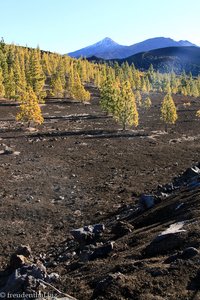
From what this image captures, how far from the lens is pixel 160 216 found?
80.7ft

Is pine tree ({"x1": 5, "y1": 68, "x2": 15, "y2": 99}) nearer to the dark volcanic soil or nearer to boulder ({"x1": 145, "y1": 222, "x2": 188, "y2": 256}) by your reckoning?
the dark volcanic soil

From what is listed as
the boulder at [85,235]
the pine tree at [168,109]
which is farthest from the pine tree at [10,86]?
the boulder at [85,235]

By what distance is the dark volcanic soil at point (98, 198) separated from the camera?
584 inches

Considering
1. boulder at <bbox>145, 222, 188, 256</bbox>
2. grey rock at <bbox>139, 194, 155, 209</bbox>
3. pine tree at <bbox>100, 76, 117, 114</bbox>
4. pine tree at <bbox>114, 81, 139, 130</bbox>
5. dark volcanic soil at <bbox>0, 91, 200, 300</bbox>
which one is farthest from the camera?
pine tree at <bbox>100, 76, 117, 114</bbox>

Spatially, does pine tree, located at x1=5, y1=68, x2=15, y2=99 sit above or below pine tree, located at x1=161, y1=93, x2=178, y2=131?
above

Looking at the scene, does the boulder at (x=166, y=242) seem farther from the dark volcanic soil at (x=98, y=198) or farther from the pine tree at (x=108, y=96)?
the pine tree at (x=108, y=96)

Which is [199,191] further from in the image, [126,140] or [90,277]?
[126,140]

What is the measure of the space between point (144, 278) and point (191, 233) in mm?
4162

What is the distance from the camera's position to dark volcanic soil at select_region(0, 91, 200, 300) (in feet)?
48.7

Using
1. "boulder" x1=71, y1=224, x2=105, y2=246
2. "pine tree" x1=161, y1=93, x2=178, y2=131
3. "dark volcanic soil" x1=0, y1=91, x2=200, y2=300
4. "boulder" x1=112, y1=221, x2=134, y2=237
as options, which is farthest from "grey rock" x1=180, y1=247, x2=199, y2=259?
"pine tree" x1=161, y1=93, x2=178, y2=131

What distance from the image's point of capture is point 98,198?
3409cm

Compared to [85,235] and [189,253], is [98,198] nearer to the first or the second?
[85,235]

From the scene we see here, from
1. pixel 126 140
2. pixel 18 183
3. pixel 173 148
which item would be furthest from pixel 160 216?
pixel 126 140

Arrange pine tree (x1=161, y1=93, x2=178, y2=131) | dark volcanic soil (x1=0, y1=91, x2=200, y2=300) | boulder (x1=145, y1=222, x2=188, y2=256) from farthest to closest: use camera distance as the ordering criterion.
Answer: pine tree (x1=161, y1=93, x2=178, y2=131) < boulder (x1=145, y1=222, x2=188, y2=256) < dark volcanic soil (x1=0, y1=91, x2=200, y2=300)
